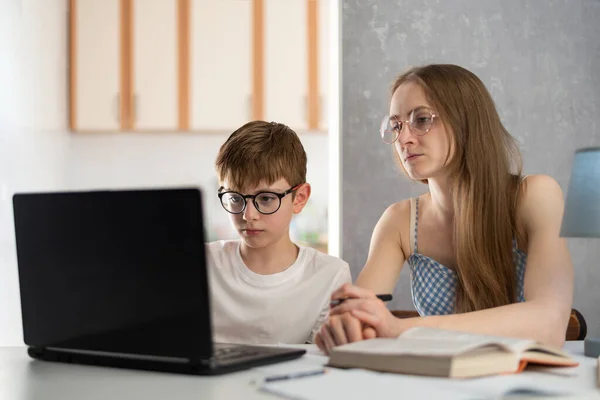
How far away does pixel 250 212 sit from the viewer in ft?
5.29

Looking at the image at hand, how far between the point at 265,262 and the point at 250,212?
0.18 meters

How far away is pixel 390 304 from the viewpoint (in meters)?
2.71

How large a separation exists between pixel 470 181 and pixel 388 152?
3.61 ft

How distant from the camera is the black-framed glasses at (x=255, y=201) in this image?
5.30ft

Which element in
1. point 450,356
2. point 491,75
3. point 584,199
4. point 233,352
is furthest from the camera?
point 491,75

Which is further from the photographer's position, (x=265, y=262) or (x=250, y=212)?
(x=265, y=262)

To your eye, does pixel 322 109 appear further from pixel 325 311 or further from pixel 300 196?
pixel 325 311

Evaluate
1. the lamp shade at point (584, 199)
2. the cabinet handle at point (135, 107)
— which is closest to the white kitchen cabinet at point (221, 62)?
the cabinet handle at point (135, 107)

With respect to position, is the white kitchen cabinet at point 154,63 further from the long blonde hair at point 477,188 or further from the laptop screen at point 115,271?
the laptop screen at point 115,271

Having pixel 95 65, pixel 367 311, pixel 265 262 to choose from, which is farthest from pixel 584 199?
pixel 95 65

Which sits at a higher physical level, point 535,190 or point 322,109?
point 322,109

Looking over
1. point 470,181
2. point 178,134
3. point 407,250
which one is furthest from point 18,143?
point 470,181

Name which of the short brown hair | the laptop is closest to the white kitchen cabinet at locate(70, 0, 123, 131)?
the short brown hair

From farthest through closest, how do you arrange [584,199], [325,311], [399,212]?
[399,212], [325,311], [584,199]
